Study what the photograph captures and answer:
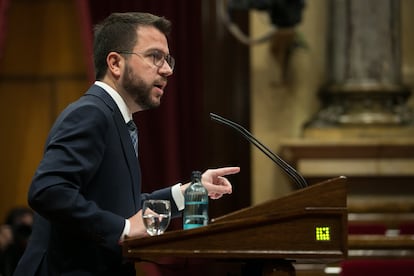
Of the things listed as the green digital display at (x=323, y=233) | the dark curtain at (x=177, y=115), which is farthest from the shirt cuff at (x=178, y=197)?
the dark curtain at (x=177, y=115)

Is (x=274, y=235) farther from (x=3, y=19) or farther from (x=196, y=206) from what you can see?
(x=3, y=19)

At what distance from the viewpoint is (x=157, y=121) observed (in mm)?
6082

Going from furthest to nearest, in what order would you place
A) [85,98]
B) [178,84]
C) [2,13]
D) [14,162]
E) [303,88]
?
[14,162], [303,88], [178,84], [2,13], [85,98]

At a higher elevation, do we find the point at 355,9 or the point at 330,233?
the point at 355,9

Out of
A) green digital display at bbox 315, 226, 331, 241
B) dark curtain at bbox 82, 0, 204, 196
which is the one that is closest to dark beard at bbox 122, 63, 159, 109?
green digital display at bbox 315, 226, 331, 241

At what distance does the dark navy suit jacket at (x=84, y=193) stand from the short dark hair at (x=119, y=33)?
12 centimetres

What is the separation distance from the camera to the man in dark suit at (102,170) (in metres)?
2.40

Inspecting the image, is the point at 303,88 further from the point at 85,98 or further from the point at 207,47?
the point at 85,98

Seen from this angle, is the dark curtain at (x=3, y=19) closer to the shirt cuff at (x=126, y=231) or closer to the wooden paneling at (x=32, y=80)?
the wooden paneling at (x=32, y=80)

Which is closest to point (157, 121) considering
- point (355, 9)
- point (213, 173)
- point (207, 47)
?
point (207, 47)

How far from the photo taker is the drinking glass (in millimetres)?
2418

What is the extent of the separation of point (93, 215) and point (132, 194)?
0.23 m

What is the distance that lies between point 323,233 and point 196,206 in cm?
40

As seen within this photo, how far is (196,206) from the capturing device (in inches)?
102
